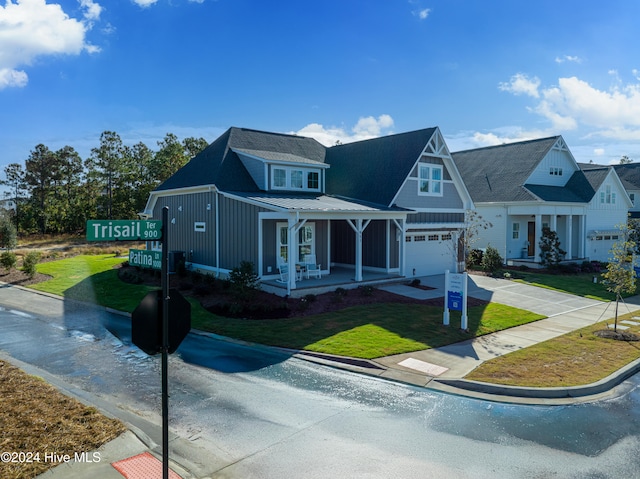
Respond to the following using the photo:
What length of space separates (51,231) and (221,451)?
56.6 metres

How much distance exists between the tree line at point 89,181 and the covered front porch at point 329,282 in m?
34.2

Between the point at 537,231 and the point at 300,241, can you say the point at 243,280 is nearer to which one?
the point at 300,241

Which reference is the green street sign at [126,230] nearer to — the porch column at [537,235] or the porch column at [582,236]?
the porch column at [537,235]

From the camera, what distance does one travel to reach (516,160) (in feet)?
107

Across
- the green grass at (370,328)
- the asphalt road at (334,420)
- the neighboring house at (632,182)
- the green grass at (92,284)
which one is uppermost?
the neighboring house at (632,182)

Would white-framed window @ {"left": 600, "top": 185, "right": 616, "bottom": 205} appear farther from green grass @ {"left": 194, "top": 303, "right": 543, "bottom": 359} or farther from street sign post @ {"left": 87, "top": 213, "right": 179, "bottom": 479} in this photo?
street sign post @ {"left": 87, "top": 213, "right": 179, "bottom": 479}

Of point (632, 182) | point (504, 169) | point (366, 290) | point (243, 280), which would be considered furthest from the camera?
point (632, 182)

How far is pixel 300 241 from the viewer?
20.8m

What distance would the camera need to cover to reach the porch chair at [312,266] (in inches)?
786

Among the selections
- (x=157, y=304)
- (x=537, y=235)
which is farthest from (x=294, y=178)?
(x=157, y=304)

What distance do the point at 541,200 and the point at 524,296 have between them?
11.4 metres

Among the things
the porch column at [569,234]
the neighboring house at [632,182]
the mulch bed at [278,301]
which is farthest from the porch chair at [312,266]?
the neighboring house at [632,182]

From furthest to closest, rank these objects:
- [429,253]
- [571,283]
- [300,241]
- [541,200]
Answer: [541,200] < [429,253] < [571,283] < [300,241]

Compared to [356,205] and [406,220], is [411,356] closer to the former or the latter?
[356,205]
